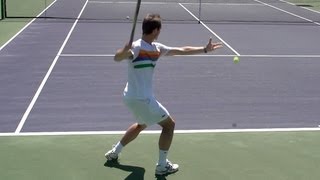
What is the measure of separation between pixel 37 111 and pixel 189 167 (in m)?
3.57

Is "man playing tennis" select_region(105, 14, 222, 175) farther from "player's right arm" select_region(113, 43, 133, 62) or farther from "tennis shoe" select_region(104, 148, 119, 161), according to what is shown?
"tennis shoe" select_region(104, 148, 119, 161)

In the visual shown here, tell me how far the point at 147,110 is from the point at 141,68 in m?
0.48

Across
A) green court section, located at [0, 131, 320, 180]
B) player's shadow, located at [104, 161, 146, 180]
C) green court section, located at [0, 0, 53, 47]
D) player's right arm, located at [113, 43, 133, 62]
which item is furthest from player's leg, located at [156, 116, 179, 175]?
green court section, located at [0, 0, 53, 47]

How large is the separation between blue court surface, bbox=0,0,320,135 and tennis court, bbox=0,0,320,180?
26 mm

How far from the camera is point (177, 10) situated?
26.6 meters

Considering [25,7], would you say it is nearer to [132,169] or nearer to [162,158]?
→ [132,169]

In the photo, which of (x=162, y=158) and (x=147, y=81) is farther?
(x=162, y=158)

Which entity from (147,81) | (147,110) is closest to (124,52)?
(147,81)

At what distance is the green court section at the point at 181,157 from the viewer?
19.8ft

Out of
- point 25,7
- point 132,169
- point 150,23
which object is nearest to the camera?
point 150,23

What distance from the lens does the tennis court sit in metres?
6.37

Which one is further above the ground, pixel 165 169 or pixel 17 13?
pixel 165 169

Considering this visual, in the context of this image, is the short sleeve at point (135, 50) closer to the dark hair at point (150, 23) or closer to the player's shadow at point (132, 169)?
the dark hair at point (150, 23)

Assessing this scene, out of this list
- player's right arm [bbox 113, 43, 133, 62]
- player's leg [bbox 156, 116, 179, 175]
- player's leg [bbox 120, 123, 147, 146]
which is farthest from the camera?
player's leg [bbox 120, 123, 147, 146]
